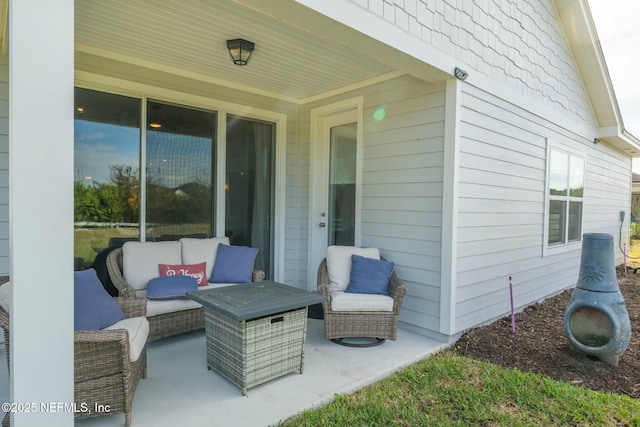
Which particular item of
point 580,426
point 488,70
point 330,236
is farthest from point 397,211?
point 580,426

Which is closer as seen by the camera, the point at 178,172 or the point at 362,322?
the point at 362,322

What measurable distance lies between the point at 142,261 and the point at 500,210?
3.95 metres

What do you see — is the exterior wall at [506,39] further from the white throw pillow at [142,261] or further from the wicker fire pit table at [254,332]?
the white throw pillow at [142,261]

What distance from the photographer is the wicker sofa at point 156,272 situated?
127 inches

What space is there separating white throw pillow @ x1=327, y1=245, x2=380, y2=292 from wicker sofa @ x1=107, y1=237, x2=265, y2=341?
774 millimetres

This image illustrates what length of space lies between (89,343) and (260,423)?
107 cm

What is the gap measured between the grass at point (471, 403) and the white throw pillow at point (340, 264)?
1.09 metres

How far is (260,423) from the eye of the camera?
7.23 ft

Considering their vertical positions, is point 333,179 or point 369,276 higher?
A: point 333,179

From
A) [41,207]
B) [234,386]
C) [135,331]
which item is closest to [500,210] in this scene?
[234,386]

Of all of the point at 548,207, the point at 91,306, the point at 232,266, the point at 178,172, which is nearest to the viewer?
the point at 91,306

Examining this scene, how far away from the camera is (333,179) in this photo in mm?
5047

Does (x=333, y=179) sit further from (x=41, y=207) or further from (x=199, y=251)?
(x=41, y=207)

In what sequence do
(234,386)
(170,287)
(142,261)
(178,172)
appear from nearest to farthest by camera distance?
(234,386) → (170,287) → (142,261) → (178,172)
